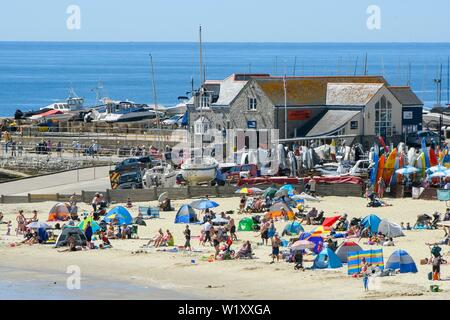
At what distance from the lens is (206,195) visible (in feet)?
152

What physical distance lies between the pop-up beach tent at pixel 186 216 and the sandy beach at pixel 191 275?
0.41 meters

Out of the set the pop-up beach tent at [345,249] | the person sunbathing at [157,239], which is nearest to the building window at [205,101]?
the person sunbathing at [157,239]

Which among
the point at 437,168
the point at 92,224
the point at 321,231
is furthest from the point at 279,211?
the point at 437,168

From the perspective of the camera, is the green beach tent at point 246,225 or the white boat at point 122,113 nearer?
the green beach tent at point 246,225

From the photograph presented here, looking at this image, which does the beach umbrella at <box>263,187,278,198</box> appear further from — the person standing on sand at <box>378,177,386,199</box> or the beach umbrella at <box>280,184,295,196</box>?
the person standing on sand at <box>378,177,386,199</box>

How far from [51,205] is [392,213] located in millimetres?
13656

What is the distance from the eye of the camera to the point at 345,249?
105ft

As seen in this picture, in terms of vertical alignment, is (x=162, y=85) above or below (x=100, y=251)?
above

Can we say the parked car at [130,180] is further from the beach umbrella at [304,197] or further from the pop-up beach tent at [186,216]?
the pop-up beach tent at [186,216]

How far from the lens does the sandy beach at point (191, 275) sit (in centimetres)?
2945

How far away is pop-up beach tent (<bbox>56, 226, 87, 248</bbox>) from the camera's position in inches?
1448

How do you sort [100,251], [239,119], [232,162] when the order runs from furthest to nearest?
[239,119], [232,162], [100,251]
